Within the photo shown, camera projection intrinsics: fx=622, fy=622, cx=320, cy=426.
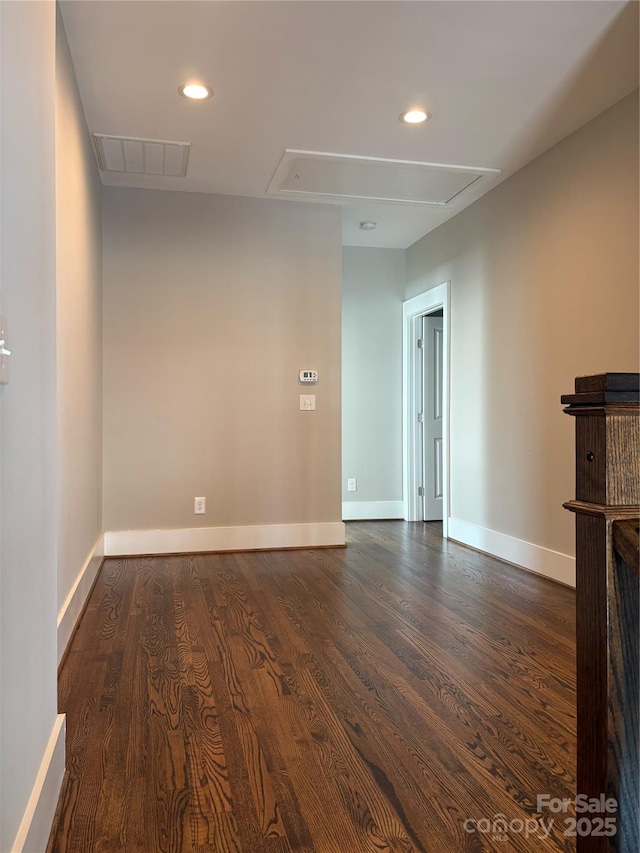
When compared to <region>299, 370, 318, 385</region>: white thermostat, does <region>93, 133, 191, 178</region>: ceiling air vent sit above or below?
above

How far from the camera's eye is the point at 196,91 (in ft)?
9.75

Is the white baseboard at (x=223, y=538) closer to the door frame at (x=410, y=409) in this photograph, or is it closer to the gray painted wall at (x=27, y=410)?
the door frame at (x=410, y=409)

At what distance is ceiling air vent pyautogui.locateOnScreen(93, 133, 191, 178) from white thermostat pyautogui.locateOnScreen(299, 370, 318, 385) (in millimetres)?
1554

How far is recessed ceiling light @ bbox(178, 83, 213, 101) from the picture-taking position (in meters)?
2.93

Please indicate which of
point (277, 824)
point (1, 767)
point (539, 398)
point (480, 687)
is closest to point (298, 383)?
point (539, 398)

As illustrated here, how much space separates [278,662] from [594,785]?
5.38ft

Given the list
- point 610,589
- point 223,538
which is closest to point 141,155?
point 223,538

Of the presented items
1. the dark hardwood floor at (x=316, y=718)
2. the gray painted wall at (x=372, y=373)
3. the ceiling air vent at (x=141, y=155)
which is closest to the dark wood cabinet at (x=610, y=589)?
the dark hardwood floor at (x=316, y=718)

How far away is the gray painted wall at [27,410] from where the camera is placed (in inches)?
42.0

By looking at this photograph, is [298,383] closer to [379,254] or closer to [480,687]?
[379,254]

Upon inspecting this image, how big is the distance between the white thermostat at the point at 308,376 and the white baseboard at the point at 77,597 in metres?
1.77

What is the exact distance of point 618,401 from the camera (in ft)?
2.67

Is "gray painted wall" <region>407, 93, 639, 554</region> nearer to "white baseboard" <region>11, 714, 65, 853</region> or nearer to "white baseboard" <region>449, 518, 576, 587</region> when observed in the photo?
"white baseboard" <region>449, 518, 576, 587</region>

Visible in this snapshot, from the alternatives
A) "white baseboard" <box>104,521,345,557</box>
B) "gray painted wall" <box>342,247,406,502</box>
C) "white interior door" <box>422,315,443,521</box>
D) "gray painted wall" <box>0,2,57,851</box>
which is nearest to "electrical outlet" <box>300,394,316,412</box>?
"white baseboard" <box>104,521,345,557</box>
